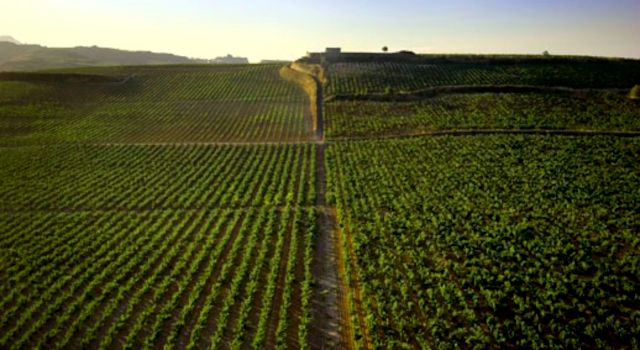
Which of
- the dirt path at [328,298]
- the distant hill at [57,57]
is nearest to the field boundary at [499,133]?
the dirt path at [328,298]

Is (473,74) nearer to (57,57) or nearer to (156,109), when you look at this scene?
(156,109)

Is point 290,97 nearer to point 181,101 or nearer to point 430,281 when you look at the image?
point 181,101

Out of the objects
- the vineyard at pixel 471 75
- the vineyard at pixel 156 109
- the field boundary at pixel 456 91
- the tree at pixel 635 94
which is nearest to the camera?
the vineyard at pixel 156 109

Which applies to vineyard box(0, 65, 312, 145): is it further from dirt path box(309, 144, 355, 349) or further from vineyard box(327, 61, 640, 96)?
dirt path box(309, 144, 355, 349)

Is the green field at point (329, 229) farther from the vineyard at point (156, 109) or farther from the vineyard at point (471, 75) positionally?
the vineyard at point (471, 75)

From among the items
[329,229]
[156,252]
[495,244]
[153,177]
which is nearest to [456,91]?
[495,244]

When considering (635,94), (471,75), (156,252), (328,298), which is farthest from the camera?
(471,75)

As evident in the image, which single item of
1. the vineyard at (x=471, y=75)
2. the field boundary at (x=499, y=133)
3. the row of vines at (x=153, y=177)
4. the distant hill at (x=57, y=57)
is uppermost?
the distant hill at (x=57, y=57)
